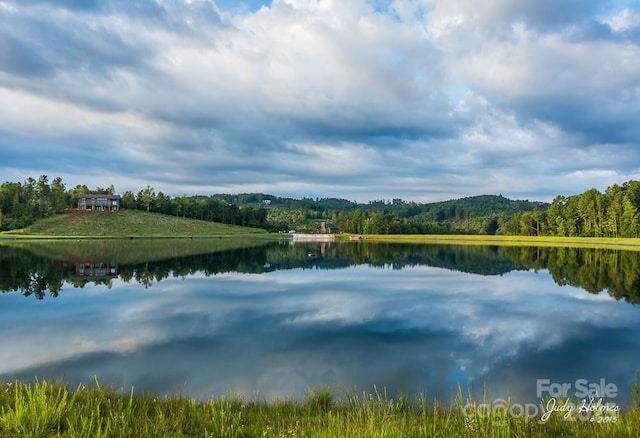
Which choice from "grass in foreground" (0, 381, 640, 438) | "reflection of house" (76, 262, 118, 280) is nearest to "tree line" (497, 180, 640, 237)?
"reflection of house" (76, 262, 118, 280)

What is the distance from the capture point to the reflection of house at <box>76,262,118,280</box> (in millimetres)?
33953

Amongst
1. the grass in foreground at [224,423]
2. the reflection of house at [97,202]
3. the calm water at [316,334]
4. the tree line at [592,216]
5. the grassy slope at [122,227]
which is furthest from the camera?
the reflection of house at [97,202]

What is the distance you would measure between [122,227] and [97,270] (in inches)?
4198

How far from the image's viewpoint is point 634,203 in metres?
114

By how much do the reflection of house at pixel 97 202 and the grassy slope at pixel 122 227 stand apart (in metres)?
9.49

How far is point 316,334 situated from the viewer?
17.0 meters

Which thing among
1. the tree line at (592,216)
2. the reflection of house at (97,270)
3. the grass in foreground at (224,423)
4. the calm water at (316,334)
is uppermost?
the tree line at (592,216)

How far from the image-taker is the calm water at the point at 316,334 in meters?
12.0

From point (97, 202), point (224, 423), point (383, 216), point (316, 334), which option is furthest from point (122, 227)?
point (224, 423)

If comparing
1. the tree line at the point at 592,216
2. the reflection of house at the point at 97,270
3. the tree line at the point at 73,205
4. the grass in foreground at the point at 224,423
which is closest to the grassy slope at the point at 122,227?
the tree line at the point at 73,205

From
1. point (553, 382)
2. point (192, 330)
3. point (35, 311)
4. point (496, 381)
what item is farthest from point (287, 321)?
point (35, 311)

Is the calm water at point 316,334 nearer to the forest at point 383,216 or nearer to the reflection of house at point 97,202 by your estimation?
the forest at point 383,216

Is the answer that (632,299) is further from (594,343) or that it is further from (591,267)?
(591,267)

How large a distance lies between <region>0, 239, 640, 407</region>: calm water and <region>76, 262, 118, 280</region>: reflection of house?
0.89 meters
